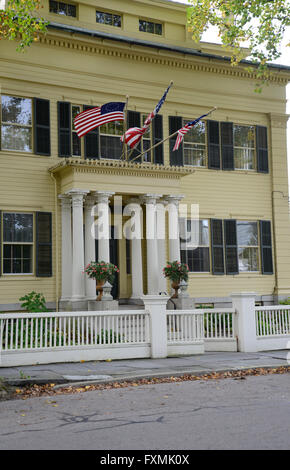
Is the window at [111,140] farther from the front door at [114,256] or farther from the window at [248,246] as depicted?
the window at [248,246]

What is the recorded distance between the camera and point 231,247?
20.1 metres

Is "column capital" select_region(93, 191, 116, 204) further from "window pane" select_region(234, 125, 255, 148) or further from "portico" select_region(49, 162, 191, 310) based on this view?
"window pane" select_region(234, 125, 255, 148)

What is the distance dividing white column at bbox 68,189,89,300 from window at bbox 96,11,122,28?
710 centimetres

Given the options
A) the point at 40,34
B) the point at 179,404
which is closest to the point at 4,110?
the point at 40,34

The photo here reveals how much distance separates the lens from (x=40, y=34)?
1748 cm

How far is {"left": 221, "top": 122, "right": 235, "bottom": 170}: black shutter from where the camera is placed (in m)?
20.4

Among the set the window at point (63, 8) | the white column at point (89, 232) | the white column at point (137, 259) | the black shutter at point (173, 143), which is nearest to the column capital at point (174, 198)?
the white column at point (137, 259)

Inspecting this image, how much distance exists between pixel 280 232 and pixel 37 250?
932 centimetres

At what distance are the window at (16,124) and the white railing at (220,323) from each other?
7.83 m

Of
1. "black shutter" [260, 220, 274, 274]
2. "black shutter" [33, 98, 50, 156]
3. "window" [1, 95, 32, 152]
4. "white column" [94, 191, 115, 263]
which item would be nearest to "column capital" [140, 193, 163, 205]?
"white column" [94, 191, 115, 263]

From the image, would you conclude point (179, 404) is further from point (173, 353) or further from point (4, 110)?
point (4, 110)

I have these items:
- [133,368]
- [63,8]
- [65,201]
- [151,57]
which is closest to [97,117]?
[65,201]

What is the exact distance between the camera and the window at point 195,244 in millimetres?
19266

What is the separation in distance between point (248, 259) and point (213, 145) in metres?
4.27
